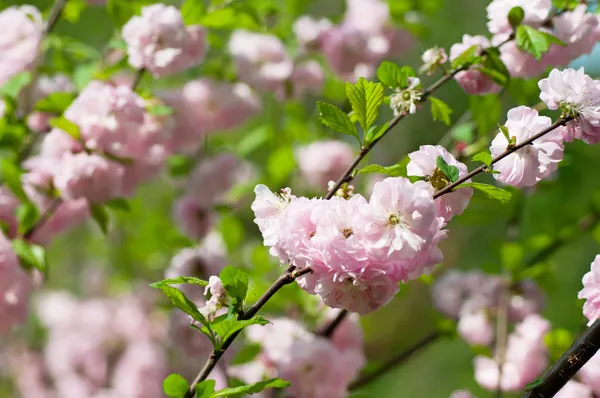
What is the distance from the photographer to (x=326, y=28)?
136 centimetres

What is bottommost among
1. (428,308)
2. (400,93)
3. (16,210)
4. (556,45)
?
(428,308)

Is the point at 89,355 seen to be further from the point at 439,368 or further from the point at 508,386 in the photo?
the point at 439,368

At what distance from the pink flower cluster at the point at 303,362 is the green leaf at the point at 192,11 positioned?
53 cm

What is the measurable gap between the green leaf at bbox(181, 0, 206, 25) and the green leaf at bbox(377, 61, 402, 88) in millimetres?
479

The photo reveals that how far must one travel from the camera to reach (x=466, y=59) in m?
0.79

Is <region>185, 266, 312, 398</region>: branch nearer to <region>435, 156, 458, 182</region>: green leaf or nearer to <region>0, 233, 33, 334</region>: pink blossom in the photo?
<region>435, 156, 458, 182</region>: green leaf

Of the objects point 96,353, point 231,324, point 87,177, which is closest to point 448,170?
point 231,324

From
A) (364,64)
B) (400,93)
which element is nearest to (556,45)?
(400,93)

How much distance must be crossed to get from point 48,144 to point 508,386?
2.90 feet

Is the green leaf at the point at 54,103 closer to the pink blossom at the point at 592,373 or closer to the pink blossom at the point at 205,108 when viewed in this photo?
the pink blossom at the point at 205,108

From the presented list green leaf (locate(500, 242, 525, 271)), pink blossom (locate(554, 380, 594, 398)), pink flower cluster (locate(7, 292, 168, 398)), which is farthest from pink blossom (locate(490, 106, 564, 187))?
pink flower cluster (locate(7, 292, 168, 398))

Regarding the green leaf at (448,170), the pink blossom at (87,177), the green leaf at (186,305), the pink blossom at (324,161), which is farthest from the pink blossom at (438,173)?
the pink blossom at (324,161)

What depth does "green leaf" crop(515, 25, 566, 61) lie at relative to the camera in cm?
76

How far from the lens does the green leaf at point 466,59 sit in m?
0.78
